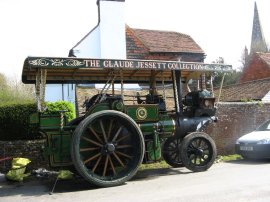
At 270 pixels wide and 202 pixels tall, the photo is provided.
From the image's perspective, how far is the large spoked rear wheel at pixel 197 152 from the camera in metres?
10.3

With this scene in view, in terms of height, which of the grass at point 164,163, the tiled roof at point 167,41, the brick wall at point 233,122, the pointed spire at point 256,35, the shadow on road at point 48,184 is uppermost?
the pointed spire at point 256,35

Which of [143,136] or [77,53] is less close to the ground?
[77,53]

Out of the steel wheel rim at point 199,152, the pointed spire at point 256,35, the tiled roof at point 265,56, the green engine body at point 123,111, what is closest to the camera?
the green engine body at point 123,111

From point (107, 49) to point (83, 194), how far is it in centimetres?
1281

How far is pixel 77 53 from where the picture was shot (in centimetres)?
1997

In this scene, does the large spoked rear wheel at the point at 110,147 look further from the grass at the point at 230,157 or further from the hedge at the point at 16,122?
the grass at the point at 230,157

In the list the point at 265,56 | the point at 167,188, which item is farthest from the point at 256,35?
the point at 167,188

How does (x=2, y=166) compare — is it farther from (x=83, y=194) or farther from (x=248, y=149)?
(x=248, y=149)

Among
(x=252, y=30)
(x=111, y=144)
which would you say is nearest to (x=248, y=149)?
(x=111, y=144)

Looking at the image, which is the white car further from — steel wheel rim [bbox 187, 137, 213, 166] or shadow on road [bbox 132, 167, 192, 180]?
shadow on road [bbox 132, 167, 192, 180]

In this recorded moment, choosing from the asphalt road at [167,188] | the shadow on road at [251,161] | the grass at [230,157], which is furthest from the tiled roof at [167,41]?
the asphalt road at [167,188]

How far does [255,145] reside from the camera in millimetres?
12320

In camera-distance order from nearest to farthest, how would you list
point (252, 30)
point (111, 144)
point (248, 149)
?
point (111, 144) → point (248, 149) → point (252, 30)

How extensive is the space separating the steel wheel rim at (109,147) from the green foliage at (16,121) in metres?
3.15
